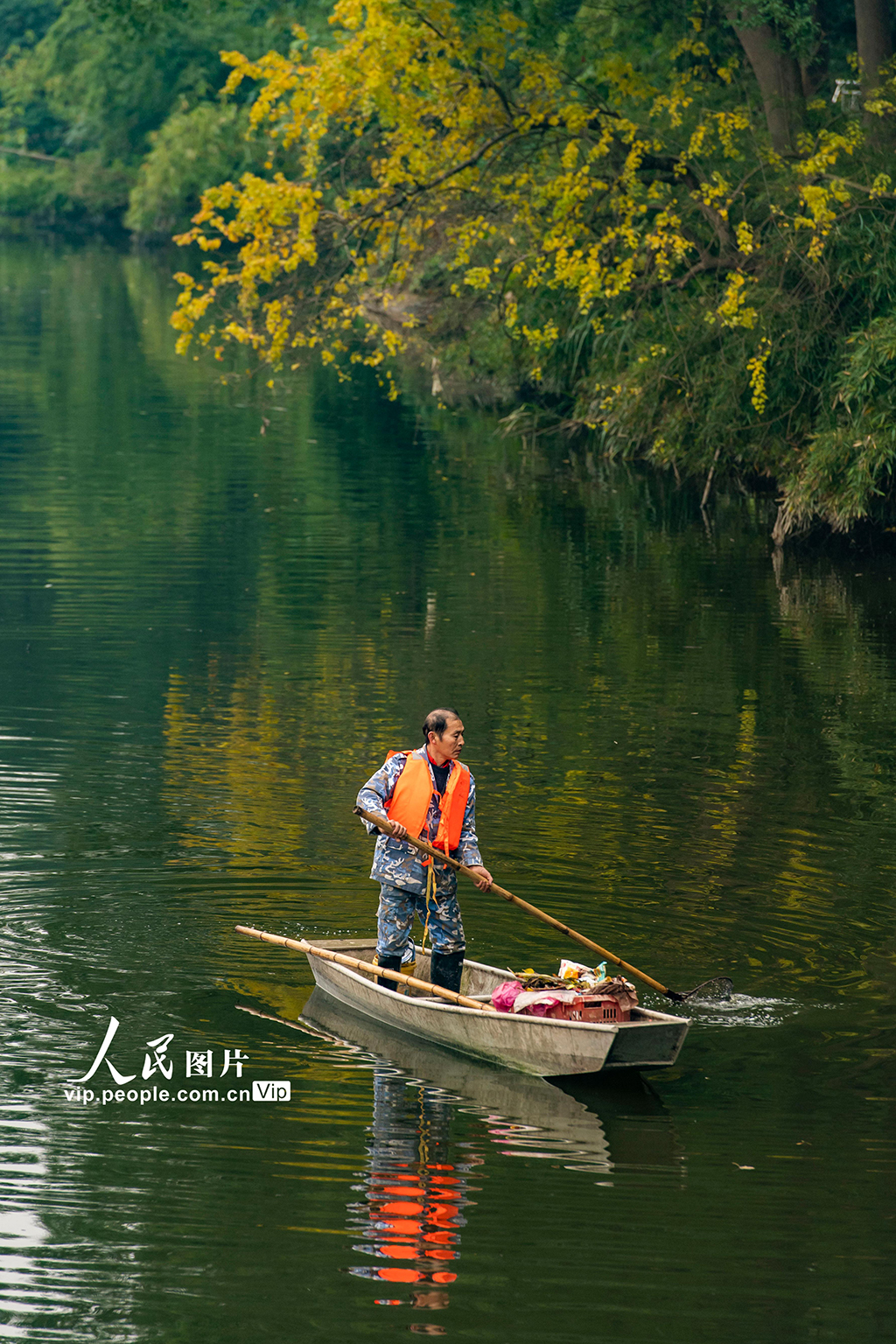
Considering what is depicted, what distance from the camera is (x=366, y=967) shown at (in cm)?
984

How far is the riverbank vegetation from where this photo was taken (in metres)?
24.0

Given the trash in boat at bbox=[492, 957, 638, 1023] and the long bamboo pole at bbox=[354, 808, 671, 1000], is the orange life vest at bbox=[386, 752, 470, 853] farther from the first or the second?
the trash in boat at bbox=[492, 957, 638, 1023]

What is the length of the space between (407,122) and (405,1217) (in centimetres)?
1942

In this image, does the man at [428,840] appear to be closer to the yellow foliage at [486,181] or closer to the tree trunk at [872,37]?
the yellow foliage at [486,181]

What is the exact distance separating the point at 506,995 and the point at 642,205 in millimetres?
17419

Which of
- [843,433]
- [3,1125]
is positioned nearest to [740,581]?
[843,433]

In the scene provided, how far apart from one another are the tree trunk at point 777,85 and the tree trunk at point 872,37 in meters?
1.04

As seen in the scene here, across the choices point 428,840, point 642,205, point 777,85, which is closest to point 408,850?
point 428,840

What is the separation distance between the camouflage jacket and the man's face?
0.14m

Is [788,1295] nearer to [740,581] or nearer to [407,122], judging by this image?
[740,581]

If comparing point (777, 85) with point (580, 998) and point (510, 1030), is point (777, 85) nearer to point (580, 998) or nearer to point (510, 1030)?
point (580, 998)

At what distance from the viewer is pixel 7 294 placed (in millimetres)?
57969

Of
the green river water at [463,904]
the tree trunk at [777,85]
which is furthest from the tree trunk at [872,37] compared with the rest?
the green river water at [463,904]

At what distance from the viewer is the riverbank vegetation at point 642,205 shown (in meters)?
24.0
